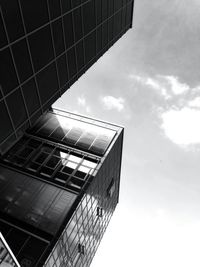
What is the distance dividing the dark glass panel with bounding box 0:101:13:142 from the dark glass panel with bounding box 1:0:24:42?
126 inches

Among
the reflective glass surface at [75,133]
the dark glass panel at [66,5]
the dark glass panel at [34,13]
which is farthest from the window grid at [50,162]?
the dark glass panel at [34,13]

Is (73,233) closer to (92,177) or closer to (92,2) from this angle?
(92,177)

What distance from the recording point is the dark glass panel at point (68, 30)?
15.9m

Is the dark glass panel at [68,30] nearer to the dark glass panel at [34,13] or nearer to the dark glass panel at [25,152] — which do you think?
the dark glass panel at [34,13]

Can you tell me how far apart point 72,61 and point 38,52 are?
14.0 ft

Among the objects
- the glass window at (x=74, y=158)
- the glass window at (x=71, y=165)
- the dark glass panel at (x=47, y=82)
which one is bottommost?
the dark glass panel at (x=47, y=82)

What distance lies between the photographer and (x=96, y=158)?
105 ft

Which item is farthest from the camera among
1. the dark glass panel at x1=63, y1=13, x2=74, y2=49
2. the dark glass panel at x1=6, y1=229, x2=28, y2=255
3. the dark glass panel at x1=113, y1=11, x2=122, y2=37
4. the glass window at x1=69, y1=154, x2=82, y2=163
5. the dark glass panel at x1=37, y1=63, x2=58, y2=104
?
the glass window at x1=69, y1=154, x2=82, y2=163

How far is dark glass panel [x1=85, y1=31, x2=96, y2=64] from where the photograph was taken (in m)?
19.5

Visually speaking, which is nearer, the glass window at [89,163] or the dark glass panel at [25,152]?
the glass window at [89,163]

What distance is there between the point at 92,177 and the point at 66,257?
29.1ft

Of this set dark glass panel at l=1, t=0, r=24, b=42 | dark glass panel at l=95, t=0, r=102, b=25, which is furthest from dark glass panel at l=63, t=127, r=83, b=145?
dark glass panel at l=1, t=0, r=24, b=42

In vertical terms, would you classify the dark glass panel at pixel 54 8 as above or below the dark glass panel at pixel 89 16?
below

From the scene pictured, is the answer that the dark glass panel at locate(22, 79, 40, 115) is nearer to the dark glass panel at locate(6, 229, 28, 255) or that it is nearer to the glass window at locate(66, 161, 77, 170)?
the dark glass panel at locate(6, 229, 28, 255)
